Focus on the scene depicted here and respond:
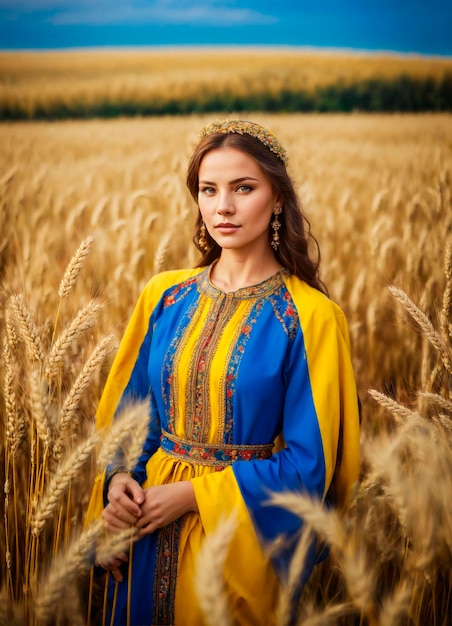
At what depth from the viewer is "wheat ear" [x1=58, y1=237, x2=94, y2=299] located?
4.13 feet

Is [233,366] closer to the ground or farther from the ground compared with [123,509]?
farther from the ground

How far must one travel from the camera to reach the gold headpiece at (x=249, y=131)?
4.56ft

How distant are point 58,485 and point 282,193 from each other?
918 millimetres

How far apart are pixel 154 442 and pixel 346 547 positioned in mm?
822

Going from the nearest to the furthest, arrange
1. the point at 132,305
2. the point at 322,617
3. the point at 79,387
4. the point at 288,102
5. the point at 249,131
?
the point at 322,617
the point at 79,387
the point at 249,131
the point at 132,305
the point at 288,102

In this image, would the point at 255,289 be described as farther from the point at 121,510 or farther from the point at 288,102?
the point at 288,102

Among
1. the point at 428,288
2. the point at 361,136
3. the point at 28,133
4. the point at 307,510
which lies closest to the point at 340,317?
the point at 307,510

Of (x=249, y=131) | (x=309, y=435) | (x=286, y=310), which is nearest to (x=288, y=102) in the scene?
(x=249, y=131)

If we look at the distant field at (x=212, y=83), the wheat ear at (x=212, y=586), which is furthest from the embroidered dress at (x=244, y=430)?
the distant field at (x=212, y=83)

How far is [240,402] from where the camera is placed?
1280 mm

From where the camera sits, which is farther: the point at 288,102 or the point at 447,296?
the point at 288,102

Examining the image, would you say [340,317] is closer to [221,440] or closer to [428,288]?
[221,440]

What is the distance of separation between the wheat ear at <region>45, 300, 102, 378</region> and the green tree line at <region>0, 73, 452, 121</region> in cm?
367

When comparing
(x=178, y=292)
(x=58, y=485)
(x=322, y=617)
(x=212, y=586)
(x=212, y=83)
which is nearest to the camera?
(x=212, y=586)
